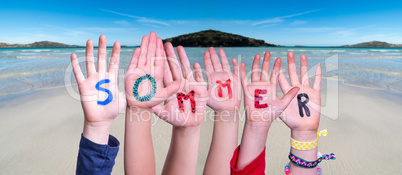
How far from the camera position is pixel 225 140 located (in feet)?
5.61

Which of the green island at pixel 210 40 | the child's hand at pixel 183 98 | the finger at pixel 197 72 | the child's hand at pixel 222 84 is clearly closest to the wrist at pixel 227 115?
the child's hand at pixel 222 84

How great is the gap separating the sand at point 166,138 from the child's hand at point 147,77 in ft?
4.90

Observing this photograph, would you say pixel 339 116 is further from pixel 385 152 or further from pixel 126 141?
pixel 126 141

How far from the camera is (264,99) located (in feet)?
5.35

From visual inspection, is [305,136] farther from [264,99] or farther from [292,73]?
[292,73]

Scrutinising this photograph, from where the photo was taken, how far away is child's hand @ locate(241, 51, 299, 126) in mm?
1551

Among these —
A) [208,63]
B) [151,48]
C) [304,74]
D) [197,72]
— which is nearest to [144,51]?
[151,48]

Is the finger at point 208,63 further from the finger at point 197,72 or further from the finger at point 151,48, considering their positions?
the finger at point 151,48

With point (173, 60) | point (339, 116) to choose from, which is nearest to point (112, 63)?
point (173, 60)

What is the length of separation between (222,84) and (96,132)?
1.01 m

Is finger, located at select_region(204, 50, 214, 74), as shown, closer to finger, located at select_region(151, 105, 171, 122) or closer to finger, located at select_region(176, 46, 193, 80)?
finger, located at select_region(176, 46, 193, 80)

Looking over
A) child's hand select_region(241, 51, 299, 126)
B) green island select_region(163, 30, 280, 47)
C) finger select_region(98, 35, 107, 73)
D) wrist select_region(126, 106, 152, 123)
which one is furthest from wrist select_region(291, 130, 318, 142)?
green island select_region(163, 30, 280, 47)

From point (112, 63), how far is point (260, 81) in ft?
→ 3.55

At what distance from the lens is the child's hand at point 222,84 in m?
1.83
